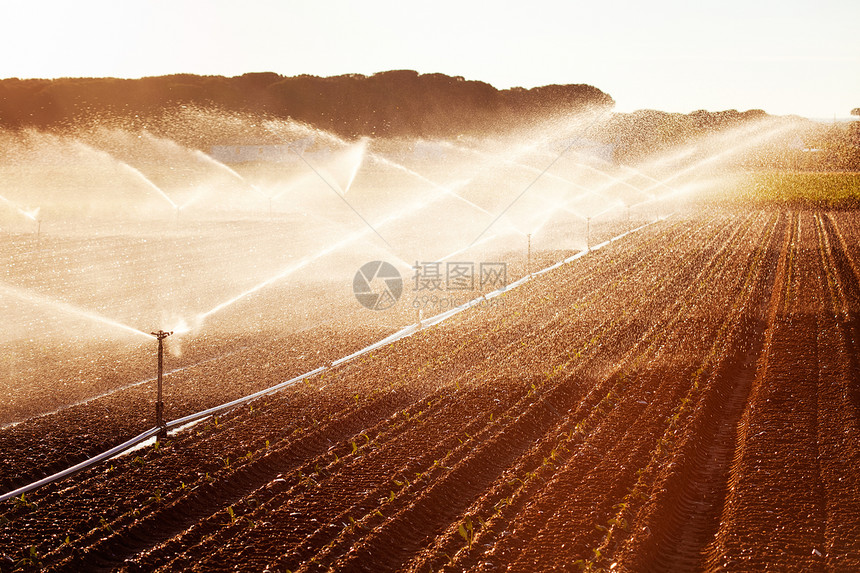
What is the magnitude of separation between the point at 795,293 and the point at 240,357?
48.6ft

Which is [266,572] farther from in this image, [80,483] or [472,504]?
[80,483]

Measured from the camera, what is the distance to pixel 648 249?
2945 centimetres

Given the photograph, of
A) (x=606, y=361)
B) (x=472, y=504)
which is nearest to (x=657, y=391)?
(x=606, y=361)

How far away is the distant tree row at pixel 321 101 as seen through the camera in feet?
257

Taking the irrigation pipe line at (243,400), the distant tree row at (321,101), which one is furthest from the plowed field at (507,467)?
the distant tree row at (321,101)

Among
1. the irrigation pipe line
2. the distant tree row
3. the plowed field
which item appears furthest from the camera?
the distant tree row

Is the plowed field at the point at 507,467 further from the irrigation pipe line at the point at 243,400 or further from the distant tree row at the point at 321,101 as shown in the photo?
the distant tree row at the point at 321,101

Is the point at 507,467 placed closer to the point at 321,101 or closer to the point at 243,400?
the point at 243,400

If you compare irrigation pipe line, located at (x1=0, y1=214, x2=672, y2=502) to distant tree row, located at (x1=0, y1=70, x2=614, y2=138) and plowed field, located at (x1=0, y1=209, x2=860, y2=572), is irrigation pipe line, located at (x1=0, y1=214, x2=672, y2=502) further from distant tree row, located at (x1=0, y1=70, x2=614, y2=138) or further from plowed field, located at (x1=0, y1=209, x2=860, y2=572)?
distant tree row, located at (x1=0, y1=70, x2=614, y2=138)

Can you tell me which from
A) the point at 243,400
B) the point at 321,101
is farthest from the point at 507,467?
the point at 321,101

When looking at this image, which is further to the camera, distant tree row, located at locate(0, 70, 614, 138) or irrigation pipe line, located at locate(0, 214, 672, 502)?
distant tree row, located at locate(0, 70, 614, 138)

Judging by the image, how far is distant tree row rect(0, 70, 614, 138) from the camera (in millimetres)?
78312

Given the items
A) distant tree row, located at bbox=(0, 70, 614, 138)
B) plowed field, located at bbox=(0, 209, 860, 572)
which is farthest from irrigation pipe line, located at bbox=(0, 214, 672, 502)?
distant tree row, located at bbox=(0, 70, 614, 138)

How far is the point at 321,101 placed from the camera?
9500 centimetres
